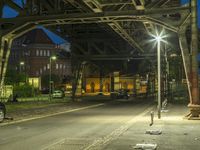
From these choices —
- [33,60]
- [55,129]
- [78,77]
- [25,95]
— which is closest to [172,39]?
[78,77]

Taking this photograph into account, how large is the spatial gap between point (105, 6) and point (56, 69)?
363 ft

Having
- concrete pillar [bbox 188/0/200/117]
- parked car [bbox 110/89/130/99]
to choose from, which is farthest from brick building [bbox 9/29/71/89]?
concrete pillar [bbox 188/0/200/117]

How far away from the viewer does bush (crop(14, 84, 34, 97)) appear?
69250 mm

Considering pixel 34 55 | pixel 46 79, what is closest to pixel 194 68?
pixel 46 79

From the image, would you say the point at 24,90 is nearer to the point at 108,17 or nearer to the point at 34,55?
the point at 108,17

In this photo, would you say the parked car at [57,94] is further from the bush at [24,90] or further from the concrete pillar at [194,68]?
the concrete pillar at [194,68]

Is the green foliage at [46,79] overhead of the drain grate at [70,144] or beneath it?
overhead

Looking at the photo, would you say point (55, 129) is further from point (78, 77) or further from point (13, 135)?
point (78, 77)

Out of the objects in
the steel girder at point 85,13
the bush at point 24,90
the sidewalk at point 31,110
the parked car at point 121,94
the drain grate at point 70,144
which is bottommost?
the drain grate at point 70,144

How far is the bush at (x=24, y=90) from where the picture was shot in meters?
69.2

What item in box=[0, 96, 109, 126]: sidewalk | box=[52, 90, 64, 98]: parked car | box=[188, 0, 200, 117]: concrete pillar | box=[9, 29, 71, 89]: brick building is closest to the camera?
box=[188, 0, 200, 117]: concrete pillar

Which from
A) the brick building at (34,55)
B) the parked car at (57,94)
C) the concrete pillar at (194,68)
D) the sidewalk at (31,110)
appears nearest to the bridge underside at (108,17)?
the concrete pillar at (194,68)

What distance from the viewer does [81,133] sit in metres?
18.1

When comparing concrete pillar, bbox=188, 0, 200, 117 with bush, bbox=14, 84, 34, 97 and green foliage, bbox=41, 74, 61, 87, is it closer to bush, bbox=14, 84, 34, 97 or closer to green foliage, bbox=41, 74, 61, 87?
bush, bbox=14, 84, 34, 97
